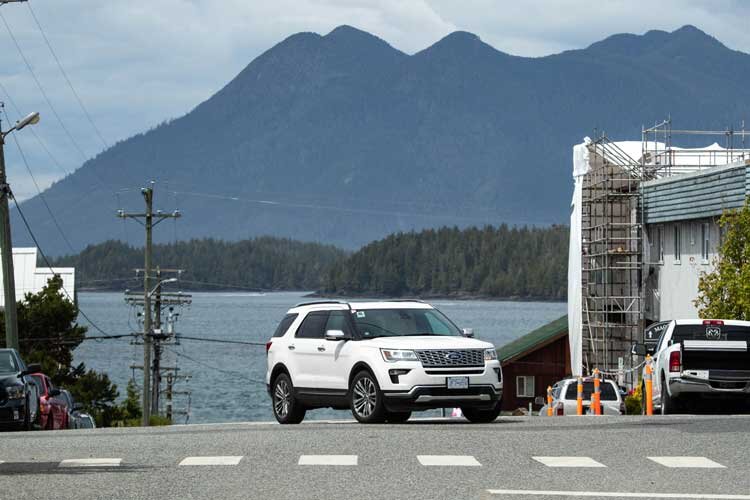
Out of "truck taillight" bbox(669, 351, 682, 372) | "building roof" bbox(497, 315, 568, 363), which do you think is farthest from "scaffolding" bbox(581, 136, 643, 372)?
Result: "truck taillight" bbox(669, 351, 682, 372)

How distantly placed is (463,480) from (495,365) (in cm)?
789

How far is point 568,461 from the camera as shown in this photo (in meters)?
15.4

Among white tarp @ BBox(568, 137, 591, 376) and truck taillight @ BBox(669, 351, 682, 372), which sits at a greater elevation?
white tarp @ BBox(568, 137, 591, 376)

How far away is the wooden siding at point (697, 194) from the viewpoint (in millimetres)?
47188

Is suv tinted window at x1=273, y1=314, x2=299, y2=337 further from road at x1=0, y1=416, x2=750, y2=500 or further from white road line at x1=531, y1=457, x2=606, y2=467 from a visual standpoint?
white road line at x1=531, y1=457, x2=606, y2=467

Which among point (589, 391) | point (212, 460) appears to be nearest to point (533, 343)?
point (589, 391)

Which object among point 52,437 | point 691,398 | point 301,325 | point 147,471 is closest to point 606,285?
point 691,398

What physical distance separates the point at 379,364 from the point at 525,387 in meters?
57.3

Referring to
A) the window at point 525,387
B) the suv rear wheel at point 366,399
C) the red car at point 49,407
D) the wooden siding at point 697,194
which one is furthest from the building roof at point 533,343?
the suv rear wheel at point 366,399

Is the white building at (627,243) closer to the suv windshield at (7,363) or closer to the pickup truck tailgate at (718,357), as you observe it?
the pickup truck tailgate at (718,357)

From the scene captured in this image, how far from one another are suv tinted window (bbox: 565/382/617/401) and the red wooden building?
97.4ft

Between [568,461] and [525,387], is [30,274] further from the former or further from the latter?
[568,461]

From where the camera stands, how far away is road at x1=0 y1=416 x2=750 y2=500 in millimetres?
12969

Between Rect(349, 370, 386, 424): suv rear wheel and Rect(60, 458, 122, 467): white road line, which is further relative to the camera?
Rect(349, 370, 386, 424): suv rear wheel
